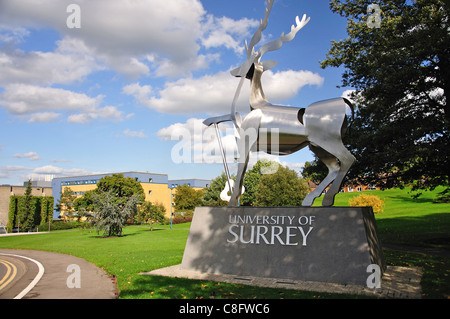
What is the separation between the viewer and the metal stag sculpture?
8188mm

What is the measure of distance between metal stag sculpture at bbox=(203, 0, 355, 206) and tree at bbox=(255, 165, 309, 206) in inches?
1351

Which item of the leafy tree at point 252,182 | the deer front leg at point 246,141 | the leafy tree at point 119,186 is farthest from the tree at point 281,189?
the deer front leg at point 246,141

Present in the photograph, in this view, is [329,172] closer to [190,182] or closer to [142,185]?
[142,185]

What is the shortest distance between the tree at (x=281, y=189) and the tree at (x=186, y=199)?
58.6ft

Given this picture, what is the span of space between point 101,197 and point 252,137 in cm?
2225

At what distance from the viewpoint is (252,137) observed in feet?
30.0

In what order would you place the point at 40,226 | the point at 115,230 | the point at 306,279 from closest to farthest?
1. the point at 306,279
2. the point at 115,230
3. the point at 40,226

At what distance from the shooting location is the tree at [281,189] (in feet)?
143

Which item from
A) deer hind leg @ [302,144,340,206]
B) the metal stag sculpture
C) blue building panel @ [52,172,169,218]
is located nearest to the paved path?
the metal stag sculpture

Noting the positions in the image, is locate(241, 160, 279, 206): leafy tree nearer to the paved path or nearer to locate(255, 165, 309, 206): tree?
locate(255, 165, 309, 206): tree

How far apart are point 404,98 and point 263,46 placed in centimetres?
1004

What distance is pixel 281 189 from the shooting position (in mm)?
44094
